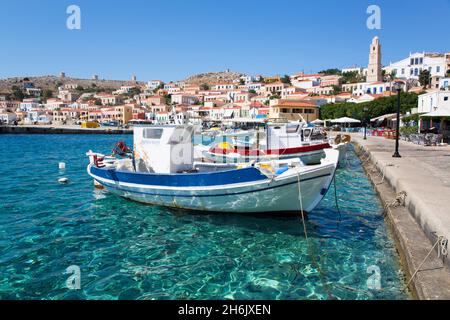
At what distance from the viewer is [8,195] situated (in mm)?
14336

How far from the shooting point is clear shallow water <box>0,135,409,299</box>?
6316 mm

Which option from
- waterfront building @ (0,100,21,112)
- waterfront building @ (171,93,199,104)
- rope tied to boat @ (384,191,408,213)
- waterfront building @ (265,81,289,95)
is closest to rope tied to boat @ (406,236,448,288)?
rope tied to boat @ (384,191,408,213)

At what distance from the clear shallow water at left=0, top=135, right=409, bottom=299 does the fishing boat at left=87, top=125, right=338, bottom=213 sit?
1.36 feet

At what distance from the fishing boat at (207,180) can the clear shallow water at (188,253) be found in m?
0.41

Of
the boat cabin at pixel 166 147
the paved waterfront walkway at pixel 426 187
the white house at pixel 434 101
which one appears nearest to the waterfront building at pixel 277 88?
the white house at pixel 434 101

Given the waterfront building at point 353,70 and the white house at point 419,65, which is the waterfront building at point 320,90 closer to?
the white house at point 419,65

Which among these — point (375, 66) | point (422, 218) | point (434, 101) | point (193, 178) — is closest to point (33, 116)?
point (375, 66)

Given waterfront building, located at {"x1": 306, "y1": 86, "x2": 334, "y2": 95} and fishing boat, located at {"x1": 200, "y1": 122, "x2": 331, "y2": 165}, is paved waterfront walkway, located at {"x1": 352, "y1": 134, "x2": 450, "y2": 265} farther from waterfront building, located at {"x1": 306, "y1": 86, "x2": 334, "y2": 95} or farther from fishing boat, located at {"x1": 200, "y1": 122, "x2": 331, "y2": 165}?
waterfront building, located at {"x1": 306, "y1": 86, "x2": 334, "y2": 95}

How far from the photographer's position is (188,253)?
7945mm

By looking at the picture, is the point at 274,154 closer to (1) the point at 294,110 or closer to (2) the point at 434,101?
(2) the point at 434,101

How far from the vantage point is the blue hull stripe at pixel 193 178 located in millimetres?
9586

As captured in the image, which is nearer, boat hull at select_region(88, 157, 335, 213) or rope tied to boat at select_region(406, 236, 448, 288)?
rope tied to boat at select_region(406, 236, 448, 288)

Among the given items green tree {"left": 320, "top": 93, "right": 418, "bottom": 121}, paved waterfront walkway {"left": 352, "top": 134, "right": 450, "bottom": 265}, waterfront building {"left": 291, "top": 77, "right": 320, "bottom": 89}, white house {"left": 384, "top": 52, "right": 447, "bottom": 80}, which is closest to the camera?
paved waterfront walkway {"left": 352, "top": 134, "right": 450, "bottom": 265}
